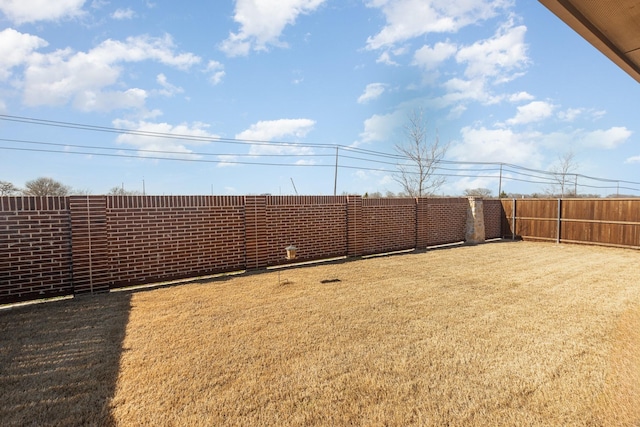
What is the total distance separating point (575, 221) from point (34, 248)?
16.5m

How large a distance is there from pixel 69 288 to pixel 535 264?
10427 millimetres

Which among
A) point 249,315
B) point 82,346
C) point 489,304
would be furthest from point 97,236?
point 489,304

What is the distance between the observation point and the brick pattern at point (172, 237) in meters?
6.14

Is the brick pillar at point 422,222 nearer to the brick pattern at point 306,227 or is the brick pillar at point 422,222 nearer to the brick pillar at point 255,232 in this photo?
the brick pattern at point 306,227

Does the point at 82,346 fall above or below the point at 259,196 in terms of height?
below

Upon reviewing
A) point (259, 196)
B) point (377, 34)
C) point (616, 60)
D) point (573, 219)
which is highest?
point (377, 34)

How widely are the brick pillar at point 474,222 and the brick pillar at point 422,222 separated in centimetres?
280

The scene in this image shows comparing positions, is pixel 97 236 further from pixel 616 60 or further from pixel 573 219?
pixel 573 219

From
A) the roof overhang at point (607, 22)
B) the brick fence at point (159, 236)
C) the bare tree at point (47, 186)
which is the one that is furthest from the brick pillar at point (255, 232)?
the bare tree at point (47, 186)

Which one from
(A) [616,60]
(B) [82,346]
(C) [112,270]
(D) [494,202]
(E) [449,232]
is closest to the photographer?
(A) [616,60]

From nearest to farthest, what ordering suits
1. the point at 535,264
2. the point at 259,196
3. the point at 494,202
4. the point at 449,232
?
the point at 259,196
the point at 535,264
the point at 449,232
the point at 494,202

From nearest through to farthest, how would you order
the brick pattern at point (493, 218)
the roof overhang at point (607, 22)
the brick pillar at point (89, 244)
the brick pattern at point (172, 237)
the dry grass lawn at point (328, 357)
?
1. the roof overhang at point (607, 22)
2. the dry grass lawn at point (328, 357)
3. the brick pillar at point (89, 244)
4. the brick pattern at point (172, 237)
5. the brick pattern at point (493, 218)

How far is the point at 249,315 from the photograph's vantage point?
4465 mm

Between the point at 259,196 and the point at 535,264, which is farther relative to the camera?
the point at 535,264
